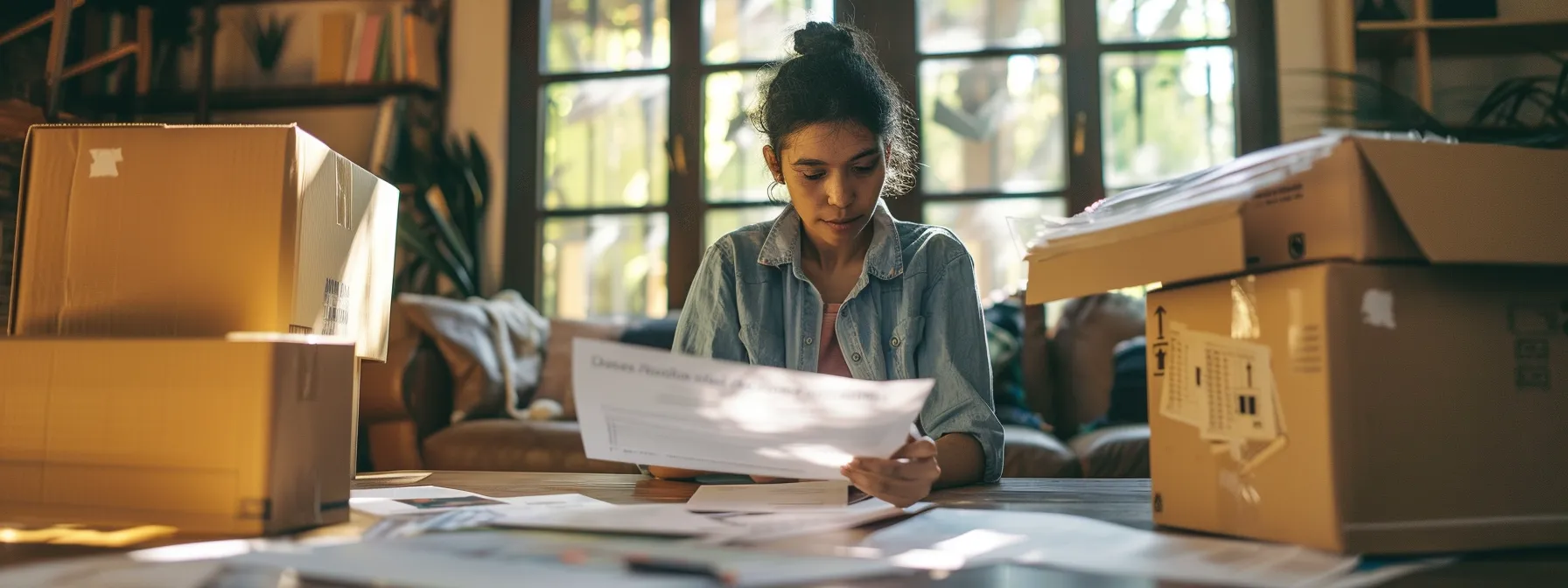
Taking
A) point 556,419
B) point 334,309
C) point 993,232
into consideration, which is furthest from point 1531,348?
point 993,232

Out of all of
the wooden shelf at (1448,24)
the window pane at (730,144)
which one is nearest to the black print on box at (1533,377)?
the wooden shelf at (1448,24)

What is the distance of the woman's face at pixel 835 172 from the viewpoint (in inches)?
51.3

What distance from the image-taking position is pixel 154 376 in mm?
721

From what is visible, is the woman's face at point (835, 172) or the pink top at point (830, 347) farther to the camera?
the pink top at point (830, 347)

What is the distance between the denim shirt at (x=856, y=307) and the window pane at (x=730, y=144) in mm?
2046

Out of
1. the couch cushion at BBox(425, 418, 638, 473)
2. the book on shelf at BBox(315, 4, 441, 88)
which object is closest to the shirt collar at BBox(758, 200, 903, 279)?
the couch cushion at BBox(425, 418, 638, 473)

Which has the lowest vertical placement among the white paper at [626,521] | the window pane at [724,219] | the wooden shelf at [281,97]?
the white paper at [626,521]

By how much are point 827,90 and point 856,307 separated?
0.29 m

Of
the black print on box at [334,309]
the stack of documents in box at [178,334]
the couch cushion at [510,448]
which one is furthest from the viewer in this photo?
the couch cushion at [510,448]

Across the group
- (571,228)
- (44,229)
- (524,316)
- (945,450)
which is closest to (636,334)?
(524,316)

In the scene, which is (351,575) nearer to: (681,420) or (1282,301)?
(681,420)

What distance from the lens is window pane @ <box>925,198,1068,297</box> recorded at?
3.31 metres

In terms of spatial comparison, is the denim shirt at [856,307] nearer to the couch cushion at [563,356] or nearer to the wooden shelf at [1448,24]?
the couch cushion at [563,356]

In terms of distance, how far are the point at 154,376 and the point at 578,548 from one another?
353 mm
